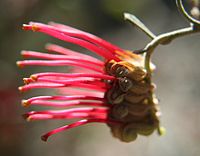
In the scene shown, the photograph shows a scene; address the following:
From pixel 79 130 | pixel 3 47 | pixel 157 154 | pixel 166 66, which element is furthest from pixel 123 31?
pixel 3 47

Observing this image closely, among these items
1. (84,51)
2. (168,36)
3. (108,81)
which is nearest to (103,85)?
(108,81)

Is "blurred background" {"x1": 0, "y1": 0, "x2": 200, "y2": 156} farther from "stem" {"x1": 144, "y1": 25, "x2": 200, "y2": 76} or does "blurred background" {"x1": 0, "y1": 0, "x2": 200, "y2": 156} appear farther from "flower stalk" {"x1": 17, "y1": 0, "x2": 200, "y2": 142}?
"stem" {"x1": 144, "y1": 25, "x2": 200, "y2": 76}

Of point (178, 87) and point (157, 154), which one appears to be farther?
point (178, 87)

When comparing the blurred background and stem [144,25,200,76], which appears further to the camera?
the blurred background

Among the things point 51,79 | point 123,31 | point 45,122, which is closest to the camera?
point 51,79

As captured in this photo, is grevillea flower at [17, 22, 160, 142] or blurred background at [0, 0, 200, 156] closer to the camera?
grevillea flower at [17, 22, 160, 142]

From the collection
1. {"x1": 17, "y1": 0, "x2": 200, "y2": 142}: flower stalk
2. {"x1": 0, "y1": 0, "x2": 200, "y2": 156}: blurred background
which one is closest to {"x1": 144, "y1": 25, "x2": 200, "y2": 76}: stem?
{"x1": 17, "y1": 0, "x2": 200, "y2": 142}: flower stalk

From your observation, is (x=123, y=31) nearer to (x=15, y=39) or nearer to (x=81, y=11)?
(x=81, y=11)
